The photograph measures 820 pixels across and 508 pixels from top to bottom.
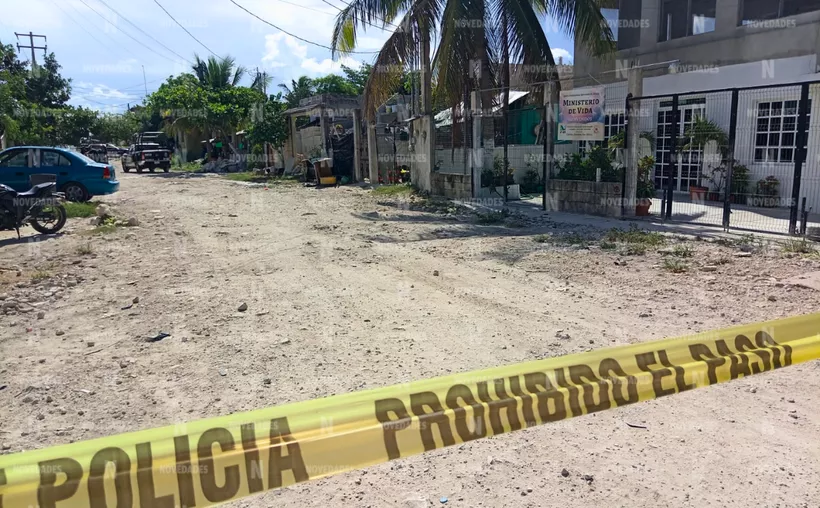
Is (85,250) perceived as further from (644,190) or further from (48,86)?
(48,86)

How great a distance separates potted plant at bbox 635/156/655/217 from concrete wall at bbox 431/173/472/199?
479cm

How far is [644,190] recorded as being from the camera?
12117 millimetres

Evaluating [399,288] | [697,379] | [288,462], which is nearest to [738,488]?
[697,379]

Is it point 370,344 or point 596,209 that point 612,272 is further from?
point 596,209

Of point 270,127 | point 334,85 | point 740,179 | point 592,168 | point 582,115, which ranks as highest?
point 334,85

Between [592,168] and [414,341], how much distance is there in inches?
359

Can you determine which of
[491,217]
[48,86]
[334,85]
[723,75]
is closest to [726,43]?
[723,75]

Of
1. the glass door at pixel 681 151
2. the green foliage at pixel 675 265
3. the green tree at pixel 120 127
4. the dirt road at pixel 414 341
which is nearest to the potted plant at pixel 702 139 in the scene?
the glass door at pixel 681 151

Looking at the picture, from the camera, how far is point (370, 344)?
15.9 ft

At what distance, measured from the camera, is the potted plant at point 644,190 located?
11852 mm

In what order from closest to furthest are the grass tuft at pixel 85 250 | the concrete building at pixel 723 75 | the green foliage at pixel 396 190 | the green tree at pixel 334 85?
the grass tuft at pixel 85 250, the concrete building at pixel 723 75, the green foliage at pixel 396 190, the green tree at pixel 334 85

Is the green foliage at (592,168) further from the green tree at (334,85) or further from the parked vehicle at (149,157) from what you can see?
the green tree at (334,85)

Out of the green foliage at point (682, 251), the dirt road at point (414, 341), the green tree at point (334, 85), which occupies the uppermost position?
the green tree at point (334, 85)

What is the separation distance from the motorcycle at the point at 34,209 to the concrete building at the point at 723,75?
11.2 m
